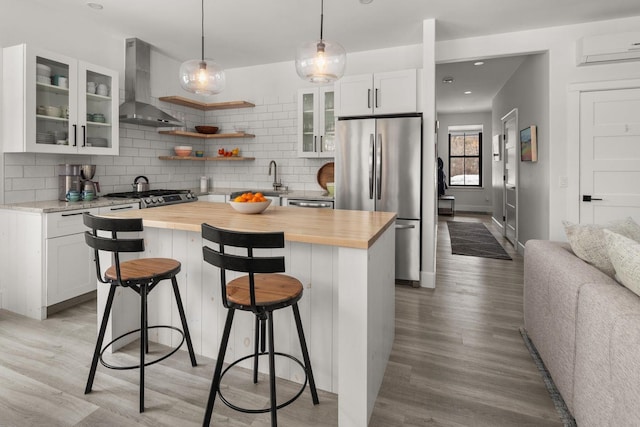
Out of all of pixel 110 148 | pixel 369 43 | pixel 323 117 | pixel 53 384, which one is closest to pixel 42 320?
pixel 53 384

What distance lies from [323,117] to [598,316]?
3.83 meters

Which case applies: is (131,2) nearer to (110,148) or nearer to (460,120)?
(110,148)

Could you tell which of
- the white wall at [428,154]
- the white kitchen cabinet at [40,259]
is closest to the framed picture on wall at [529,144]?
the white wall at [428,154]

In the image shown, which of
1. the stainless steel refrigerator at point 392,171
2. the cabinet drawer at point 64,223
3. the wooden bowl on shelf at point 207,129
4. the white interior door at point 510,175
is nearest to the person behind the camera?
the cabinet drawer at point 64,223

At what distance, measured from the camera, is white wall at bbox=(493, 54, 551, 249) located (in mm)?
4277

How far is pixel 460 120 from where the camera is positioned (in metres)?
10.6

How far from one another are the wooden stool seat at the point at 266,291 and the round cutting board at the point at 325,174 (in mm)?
3187

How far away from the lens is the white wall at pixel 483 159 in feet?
33.8

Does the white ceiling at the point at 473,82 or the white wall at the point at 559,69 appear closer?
the white wall at the point at 559,69

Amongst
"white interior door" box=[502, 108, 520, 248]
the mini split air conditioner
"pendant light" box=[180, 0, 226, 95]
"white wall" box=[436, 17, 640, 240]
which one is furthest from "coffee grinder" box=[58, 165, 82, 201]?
"white interior door" box=[502, 108, 520, 248]

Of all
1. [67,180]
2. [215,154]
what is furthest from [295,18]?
[67,180]

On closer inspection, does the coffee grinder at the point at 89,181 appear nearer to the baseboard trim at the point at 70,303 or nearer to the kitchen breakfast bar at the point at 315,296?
the baseboard trim at the point at 70,303

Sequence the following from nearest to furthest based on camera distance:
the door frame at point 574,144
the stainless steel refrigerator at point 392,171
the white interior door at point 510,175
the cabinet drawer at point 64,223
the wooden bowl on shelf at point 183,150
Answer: the cabinet drawer at point 64,223 < the stainless steel refrigerator at point 392,171 < the door frame at point 574,144 < the wooden bowl on shelf at point 183,150 < the white interior door at point 510,175

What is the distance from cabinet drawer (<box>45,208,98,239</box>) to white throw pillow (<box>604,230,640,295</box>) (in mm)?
3701
